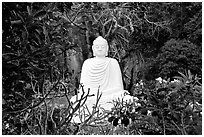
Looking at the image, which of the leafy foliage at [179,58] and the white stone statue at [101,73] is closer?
the white stone statue at [101,73]

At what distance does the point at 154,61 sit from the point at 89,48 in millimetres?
1444

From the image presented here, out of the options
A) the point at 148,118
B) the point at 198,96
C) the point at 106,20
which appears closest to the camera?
the point at 148,118

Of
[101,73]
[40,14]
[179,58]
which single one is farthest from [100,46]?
[40,14]

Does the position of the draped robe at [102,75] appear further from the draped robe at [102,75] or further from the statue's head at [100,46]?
the statue's head at [100,46]

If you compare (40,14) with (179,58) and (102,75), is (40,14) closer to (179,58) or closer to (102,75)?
(102,75)

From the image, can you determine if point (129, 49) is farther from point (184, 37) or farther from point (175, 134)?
point (175, 134)

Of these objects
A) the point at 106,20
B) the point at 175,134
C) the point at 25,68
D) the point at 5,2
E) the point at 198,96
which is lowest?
the point at 175,134

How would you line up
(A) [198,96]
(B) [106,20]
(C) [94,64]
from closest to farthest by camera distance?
(A) [198,96] → (C) [94,64] → (B) [106,20]

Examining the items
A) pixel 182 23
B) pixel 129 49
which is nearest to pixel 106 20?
pixel 129 49

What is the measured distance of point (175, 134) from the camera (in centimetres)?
147

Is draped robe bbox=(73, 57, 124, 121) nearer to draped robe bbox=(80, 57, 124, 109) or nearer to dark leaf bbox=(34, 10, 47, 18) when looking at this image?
draped robe bbox=(80, 57, 124, 109)

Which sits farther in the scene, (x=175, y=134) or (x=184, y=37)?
(x=184, y=37)

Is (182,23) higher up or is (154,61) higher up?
(182,23)

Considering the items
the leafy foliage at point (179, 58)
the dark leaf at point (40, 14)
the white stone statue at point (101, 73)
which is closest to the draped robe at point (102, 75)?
the white stone statue at point (101, 73)
